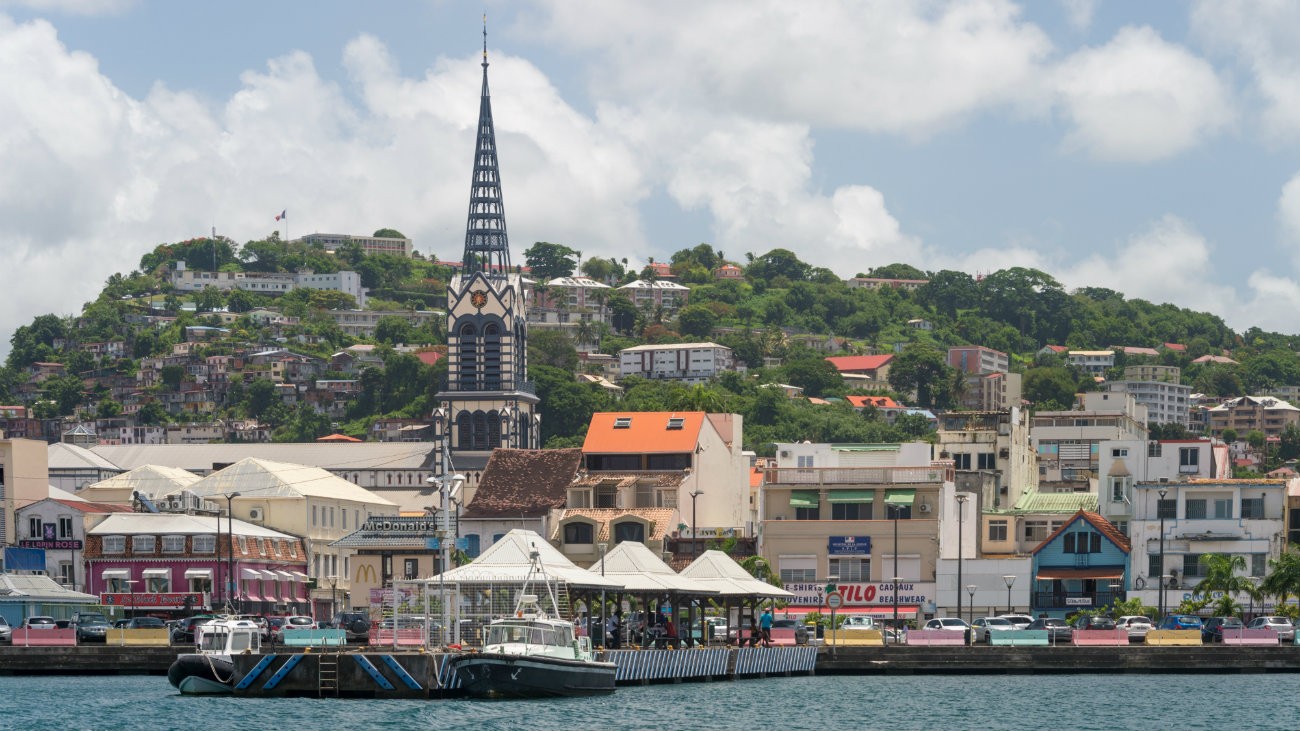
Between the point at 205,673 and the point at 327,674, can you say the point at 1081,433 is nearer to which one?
the point at 205,673

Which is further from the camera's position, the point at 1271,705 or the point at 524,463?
the point at 524,463

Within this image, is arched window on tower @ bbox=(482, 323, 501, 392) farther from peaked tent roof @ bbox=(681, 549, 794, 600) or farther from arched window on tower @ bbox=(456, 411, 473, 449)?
peaked tent roof @ bbox=(681, 549, 794, 600)

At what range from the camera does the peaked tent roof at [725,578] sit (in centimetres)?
8481

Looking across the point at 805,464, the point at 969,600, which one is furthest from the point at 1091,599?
the point at 805,464

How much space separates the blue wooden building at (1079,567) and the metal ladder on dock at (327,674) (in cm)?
4657

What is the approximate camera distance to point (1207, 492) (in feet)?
354

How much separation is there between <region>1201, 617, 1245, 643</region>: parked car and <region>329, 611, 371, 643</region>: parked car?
30773 millimetres

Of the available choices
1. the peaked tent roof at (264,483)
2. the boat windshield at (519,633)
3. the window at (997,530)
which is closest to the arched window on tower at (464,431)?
the peaked tent roof at (264,483)

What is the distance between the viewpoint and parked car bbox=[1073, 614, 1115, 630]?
9794 cm

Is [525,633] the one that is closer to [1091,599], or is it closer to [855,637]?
[855,637]

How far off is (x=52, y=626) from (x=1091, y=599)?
45.1 metres

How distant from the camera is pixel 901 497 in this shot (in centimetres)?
10625

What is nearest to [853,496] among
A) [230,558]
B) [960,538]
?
[960,538]

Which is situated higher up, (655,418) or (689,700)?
(655,418)
